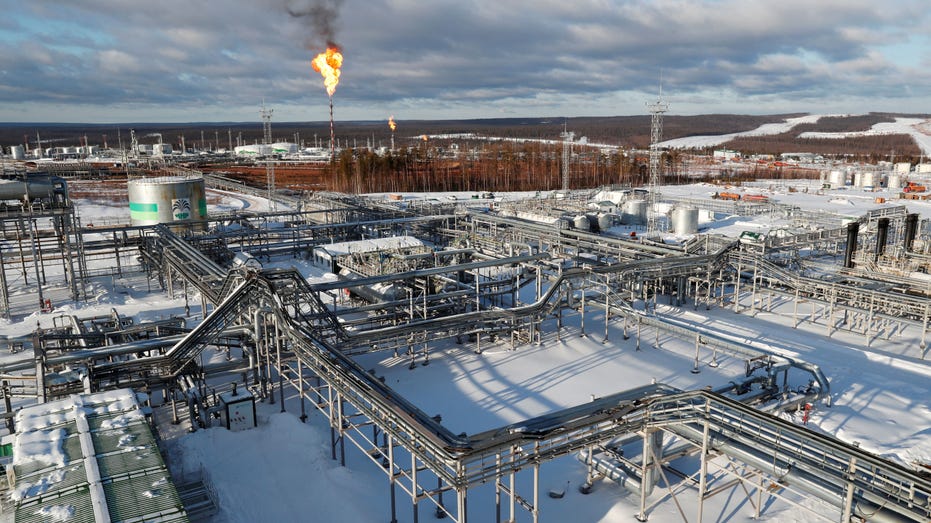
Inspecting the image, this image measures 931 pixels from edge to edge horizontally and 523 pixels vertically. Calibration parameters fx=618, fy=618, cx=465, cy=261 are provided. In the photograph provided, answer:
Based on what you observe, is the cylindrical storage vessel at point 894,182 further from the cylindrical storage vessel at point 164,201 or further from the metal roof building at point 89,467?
the metal roof building at point 89,467

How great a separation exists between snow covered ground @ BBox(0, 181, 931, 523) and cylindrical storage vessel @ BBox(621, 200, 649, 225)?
849 inches

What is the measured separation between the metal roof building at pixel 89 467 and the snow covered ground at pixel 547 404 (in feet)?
5.59

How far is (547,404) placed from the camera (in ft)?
50.9

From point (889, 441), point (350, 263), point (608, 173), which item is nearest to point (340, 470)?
point (889, 441)

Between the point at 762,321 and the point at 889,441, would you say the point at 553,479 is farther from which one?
the point at 762,321

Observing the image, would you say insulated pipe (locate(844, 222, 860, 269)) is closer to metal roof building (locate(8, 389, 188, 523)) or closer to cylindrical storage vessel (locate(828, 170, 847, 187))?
metal roof building (locate(8, 389, 188, 523))

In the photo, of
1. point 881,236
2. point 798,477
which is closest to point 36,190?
point 798,477

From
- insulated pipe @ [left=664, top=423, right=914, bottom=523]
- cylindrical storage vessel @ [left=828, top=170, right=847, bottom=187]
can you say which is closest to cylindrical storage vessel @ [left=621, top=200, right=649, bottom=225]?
insulated pipe @ [left=664, top=423, right=914, bottom=523]

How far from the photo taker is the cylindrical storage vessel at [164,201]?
31828mm

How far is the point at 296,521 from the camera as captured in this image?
10891 millimetres

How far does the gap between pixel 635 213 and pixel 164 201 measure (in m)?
31.2

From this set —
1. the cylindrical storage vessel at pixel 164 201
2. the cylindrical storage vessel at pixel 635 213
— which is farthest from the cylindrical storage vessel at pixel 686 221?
the cylindrical storage vessel at pixel 164 201

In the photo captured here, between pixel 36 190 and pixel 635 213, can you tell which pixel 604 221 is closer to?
pixel 635 213

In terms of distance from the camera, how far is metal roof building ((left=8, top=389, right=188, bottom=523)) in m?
8.62
